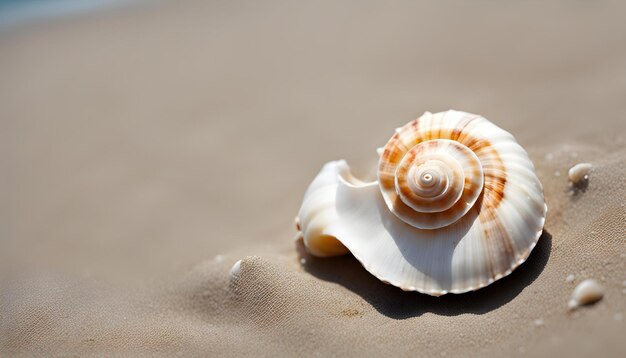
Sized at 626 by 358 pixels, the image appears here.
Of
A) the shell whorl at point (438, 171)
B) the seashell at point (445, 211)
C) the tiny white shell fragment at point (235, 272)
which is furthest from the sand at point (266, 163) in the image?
the shell whorl at point (438, 171)

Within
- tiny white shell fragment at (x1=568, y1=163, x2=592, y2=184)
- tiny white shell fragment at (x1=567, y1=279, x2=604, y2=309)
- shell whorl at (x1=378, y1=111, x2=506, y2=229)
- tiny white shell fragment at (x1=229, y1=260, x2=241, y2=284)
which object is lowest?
tiny white shell fragment at (x1=567, y1=279, x2=604, y2=309)

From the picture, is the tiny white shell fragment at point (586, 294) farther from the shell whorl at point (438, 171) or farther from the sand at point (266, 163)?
the shell whorl at point (438, 171)

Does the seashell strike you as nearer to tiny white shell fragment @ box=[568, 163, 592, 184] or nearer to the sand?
the sand

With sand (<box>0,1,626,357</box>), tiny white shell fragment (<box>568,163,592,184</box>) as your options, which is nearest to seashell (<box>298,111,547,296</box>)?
sand (<box>0,1,626,357</box>)

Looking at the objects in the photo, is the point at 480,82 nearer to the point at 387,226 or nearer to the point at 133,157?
the point at 387,226

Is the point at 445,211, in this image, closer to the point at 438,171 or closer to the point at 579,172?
the point at 438,171

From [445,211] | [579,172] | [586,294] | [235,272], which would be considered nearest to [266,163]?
[235,272]
